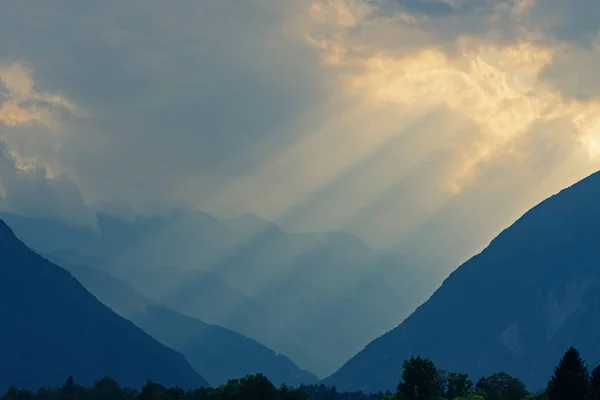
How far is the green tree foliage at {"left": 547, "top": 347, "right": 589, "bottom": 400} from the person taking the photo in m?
125

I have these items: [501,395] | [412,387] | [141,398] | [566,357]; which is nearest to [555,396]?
[566,357]

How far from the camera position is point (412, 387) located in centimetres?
15375

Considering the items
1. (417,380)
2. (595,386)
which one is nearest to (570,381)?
(595,386)

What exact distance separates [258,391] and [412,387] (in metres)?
43.5

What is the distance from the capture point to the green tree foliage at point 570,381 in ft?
410

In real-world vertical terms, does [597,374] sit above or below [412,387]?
below

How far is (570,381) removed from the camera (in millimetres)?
125438

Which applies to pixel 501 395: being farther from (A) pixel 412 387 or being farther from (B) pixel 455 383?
(A) pixel 412 387

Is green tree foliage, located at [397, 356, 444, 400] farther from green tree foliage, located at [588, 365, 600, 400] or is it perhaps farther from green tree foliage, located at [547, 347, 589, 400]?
green tree foliage, located at [588, 365, 600, 400]

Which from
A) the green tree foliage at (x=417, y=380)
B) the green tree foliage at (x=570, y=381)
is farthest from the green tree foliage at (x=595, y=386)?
the green tree foliage at (x=417, y=380)

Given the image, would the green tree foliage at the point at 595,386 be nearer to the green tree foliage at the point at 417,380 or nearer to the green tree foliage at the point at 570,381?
the green tree foliage at the point at 570,381

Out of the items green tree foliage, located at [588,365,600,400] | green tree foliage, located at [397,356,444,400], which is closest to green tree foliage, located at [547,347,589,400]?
green tree foliage, located at [588,365,600,400]

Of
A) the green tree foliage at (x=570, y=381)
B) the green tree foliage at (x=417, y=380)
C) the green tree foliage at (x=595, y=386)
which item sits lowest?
the green tree foliage at (x=595, y=386)

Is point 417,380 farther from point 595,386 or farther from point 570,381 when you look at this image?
point 595,386
